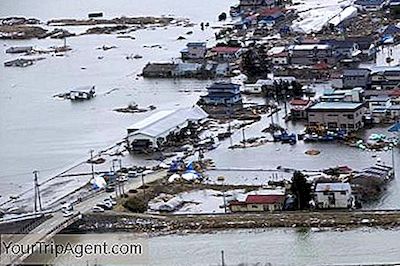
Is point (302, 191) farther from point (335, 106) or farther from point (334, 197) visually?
point (335, 106)

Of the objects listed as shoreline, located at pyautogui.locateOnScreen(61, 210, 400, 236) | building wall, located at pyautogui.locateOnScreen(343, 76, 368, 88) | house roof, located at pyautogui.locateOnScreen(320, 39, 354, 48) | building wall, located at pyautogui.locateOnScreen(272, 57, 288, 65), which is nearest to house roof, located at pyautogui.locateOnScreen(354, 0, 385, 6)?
house roof, located at pyautogui.locateOnScreen(320, 39, 354, 48)

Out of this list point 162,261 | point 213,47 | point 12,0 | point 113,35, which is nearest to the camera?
point 162,261

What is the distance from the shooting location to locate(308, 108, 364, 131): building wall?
23.9 feet

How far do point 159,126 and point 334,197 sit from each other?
2.10m

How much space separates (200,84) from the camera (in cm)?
943

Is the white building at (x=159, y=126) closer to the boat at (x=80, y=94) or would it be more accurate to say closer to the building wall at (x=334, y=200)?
the boat at (x=80, y=94)

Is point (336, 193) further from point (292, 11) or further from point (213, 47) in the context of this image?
point (292, 11)

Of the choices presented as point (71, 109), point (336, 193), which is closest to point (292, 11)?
point (71, 109)

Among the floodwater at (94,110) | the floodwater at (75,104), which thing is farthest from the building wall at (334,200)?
the floodwater at (75,104)

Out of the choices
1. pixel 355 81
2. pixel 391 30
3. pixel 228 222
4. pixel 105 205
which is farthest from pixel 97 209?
pixel 391 30

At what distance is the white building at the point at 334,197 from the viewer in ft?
18.3

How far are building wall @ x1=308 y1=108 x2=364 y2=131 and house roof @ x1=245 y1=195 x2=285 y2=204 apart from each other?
1.75 metres

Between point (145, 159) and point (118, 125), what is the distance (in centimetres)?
108

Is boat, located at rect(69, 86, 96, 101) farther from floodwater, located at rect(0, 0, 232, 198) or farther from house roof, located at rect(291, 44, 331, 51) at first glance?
house roof, located at rect(291, 44, 331, 51)
